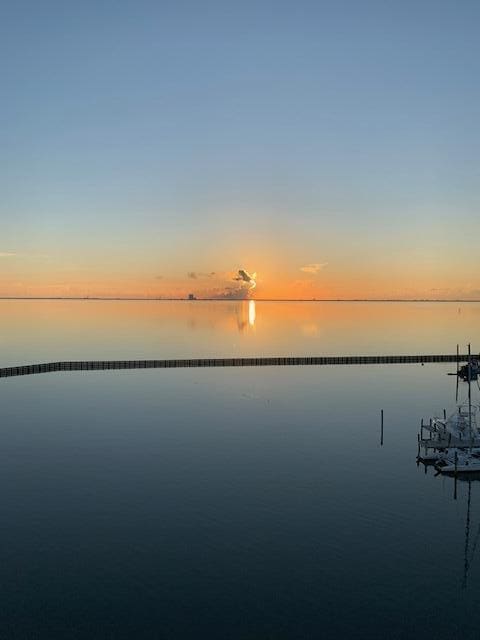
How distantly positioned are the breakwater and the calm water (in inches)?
1743

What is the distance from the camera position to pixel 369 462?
6619 centimetres

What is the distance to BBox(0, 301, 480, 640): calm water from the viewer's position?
119 ft

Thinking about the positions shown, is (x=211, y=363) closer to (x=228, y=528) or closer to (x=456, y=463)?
(x=456, y=463)

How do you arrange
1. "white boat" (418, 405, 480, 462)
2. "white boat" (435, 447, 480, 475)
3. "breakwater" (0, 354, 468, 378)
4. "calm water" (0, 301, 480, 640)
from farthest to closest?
"breakwater" (0, 354, 468, 378), "white boat" (418, 405, 480, 462), "white boat" (435, 447, 480, 475), "calm water" (0, 301, 480, 640)

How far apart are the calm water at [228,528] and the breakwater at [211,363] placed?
44.3m

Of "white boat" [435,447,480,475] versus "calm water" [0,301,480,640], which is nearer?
"calm water" [0,301,480,640]

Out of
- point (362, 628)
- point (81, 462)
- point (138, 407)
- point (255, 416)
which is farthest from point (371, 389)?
point (362, 628)

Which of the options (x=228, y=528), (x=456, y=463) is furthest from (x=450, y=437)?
(x=228, y=528)

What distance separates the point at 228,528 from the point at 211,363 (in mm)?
105405

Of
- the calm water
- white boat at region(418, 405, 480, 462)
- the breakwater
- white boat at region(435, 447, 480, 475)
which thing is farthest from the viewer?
the breakwater

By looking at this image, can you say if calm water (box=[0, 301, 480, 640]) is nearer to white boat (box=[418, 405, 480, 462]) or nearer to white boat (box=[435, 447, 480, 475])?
white boat (box=[435, 447, 480, 475])

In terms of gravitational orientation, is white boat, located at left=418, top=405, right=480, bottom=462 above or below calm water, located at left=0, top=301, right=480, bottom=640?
above

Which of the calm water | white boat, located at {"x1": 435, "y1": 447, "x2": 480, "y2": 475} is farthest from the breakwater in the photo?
white boat, located at {"x1": 435, "y1": 447, "x2": 480, "y2": 475}

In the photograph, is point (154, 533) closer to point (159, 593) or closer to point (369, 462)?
point (159, 593)
